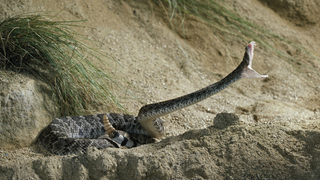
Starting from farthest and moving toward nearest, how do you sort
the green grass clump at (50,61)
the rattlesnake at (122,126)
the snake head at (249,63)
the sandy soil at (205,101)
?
the green grass clump at (50,61), the rattlesnake at (122,126), the snake head at (249,63), the sandy soil at (205,101)

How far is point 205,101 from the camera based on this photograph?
18.6ft

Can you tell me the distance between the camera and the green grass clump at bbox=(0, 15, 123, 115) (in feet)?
14.0

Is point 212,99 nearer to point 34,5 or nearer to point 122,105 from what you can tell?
point 122,105

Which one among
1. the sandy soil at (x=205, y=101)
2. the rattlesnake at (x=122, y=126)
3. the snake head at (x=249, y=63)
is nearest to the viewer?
the sandy soil at (x=205, y=101)

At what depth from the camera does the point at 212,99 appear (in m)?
5.82

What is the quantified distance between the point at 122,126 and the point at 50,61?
1.28 meters

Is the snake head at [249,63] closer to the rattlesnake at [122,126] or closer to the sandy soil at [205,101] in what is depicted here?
the rattlesnake at [122,126]

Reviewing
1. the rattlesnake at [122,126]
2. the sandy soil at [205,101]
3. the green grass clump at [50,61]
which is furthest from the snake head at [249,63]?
the green grass clump at [50,61]

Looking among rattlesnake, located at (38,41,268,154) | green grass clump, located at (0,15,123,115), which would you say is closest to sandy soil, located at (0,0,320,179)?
rattlesnake, located at (38,41,268,154)

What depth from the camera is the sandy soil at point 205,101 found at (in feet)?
9.36

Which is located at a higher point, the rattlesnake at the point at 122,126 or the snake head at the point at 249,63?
the snake head at the point at 249,63

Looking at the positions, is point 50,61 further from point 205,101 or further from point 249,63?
point 205,101

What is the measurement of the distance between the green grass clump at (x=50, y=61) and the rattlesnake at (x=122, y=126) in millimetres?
252

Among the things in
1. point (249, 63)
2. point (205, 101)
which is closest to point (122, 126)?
point (205, 101)
